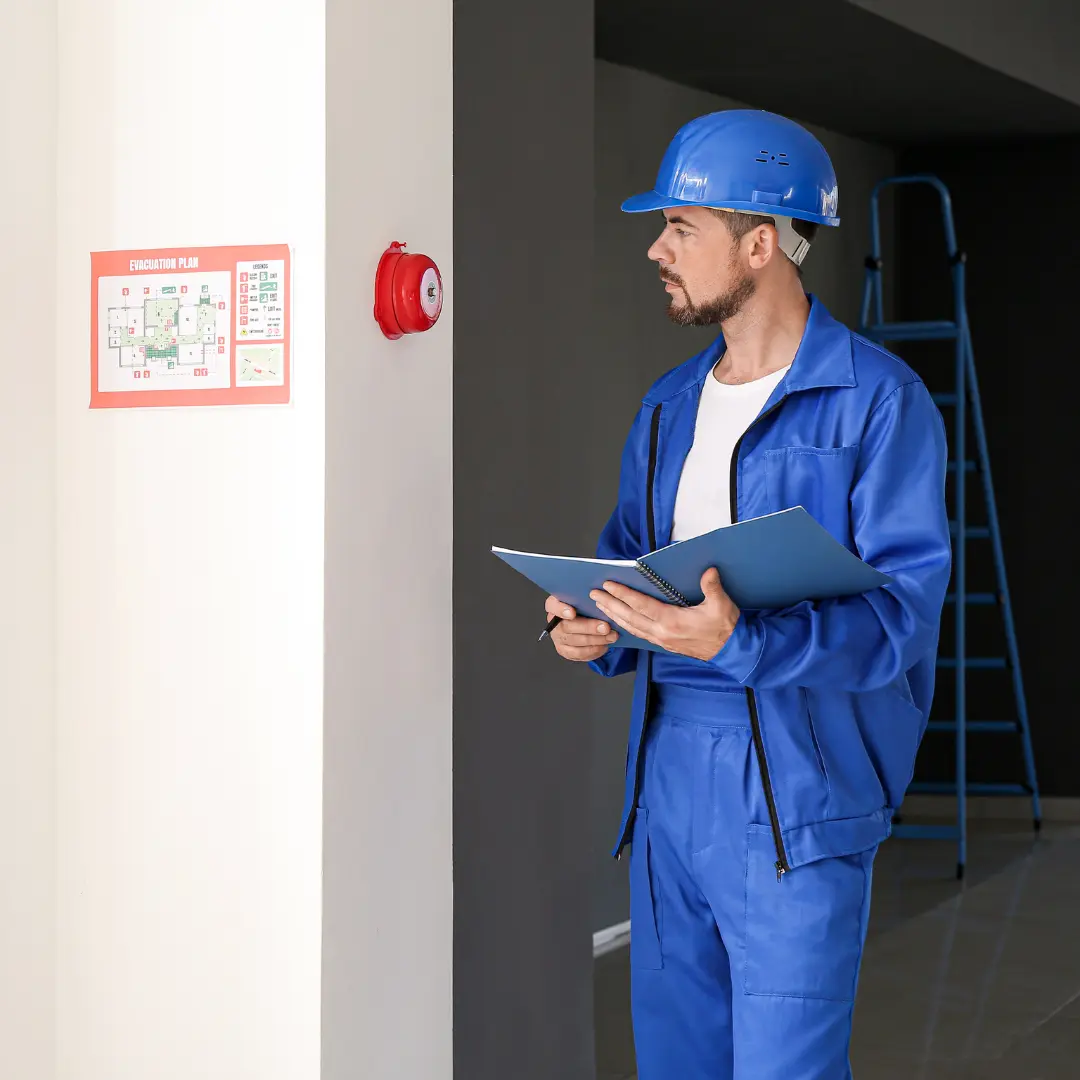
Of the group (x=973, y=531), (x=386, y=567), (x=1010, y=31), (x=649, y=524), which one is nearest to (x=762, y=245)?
(x=649, y=524)

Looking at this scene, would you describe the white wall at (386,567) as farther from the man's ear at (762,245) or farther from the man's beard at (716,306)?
the man's ear at (762,245)

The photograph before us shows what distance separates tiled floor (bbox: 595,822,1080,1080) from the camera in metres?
3.86

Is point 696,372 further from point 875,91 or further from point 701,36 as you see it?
point 875,91

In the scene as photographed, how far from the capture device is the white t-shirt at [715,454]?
2246mm

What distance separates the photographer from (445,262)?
7.92 ft

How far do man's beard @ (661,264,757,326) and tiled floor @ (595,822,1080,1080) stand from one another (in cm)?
213

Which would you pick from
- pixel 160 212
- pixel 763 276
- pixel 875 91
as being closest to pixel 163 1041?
pixel 160 212

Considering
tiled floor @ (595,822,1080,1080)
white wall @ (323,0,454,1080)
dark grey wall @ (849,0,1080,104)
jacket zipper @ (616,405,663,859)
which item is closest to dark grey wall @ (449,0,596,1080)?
white wall @ (323,0,454,1080)

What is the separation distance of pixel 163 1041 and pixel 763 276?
1350mm

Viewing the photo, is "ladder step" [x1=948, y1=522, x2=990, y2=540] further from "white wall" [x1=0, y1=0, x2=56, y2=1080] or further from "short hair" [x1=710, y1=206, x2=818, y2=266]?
"white wall" [x1=0, y1=0, x2=56, y2=1080]

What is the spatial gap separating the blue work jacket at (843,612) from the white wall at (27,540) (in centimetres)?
85

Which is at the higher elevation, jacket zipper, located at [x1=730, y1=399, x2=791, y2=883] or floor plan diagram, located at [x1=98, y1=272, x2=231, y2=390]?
floor plan diagram, located at [x1=98, y1=272, x2=231, y2=390]

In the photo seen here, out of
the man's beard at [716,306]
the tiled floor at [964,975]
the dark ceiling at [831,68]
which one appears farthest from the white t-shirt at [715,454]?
the dark ceiling at [831,68]

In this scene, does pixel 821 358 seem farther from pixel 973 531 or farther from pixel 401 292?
pixel 973 531
